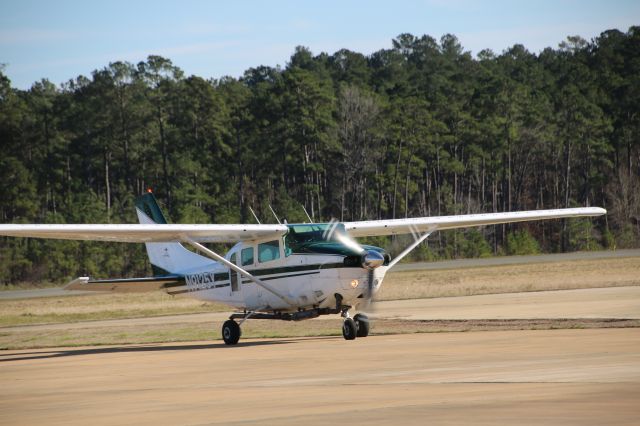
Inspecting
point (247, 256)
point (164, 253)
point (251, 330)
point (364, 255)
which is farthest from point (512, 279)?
point (364, 255)

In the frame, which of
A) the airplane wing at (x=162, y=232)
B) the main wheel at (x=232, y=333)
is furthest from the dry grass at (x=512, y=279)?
the airplane wing at (x=162, y=232)

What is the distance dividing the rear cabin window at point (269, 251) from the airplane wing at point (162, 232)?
19cm

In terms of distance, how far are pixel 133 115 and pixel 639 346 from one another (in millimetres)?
69607

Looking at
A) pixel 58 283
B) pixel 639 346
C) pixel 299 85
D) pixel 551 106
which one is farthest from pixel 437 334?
pixel 551 106

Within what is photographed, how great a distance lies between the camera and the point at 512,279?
4178 cm

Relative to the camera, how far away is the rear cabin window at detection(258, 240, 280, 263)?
21.8 m

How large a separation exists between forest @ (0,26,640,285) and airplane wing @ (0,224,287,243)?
163 ft

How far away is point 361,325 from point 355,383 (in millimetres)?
7878

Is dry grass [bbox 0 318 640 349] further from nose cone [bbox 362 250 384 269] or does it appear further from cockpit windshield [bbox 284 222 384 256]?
nose cone [bbox 362 250 384 269]

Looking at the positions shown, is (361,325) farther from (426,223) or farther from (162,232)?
(162,232)

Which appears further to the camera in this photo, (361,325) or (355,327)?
(361,325)

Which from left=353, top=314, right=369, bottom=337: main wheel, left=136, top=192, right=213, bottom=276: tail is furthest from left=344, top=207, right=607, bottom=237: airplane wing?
left=136, top=192, right=213, bottom=276: tail

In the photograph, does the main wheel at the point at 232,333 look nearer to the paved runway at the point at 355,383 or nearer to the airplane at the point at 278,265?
the airplane at the point at 278,265

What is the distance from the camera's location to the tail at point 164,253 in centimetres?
2509
